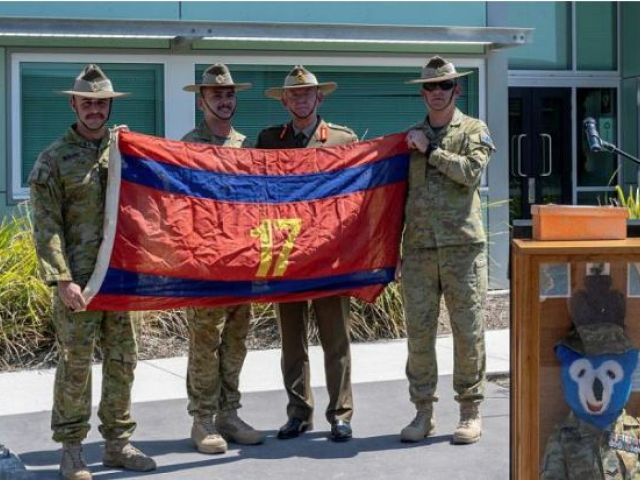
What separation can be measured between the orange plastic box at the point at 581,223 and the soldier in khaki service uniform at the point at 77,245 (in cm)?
260

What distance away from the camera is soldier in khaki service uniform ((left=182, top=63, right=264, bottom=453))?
6.30m

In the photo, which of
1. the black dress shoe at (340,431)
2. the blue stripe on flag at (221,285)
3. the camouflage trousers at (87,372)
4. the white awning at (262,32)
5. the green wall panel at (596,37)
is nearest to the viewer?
the camouflage trousers at (87,372)

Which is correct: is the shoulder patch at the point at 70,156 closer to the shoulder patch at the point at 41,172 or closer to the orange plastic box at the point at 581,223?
the shoulder patch at the point at 41,172

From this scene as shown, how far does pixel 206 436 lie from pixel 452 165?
2.01 metres

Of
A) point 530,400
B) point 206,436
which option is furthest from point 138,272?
point 530,400

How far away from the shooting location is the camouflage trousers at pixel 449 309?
638cm

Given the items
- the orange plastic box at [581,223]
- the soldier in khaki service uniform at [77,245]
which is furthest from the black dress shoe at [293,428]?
the orange plastic box at [581,223]

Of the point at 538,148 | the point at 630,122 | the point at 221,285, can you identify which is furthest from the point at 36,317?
the point at 630,122

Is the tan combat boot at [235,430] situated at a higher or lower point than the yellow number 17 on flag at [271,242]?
lower

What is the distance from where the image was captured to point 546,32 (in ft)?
50.9

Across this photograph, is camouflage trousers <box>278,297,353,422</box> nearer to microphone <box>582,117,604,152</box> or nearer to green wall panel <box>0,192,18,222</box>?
microphone <box>582,117,604,152</box>

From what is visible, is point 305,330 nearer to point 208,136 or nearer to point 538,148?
point 208,136

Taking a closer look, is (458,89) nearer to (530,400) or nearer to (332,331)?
(332,331)

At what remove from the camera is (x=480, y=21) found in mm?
12539
